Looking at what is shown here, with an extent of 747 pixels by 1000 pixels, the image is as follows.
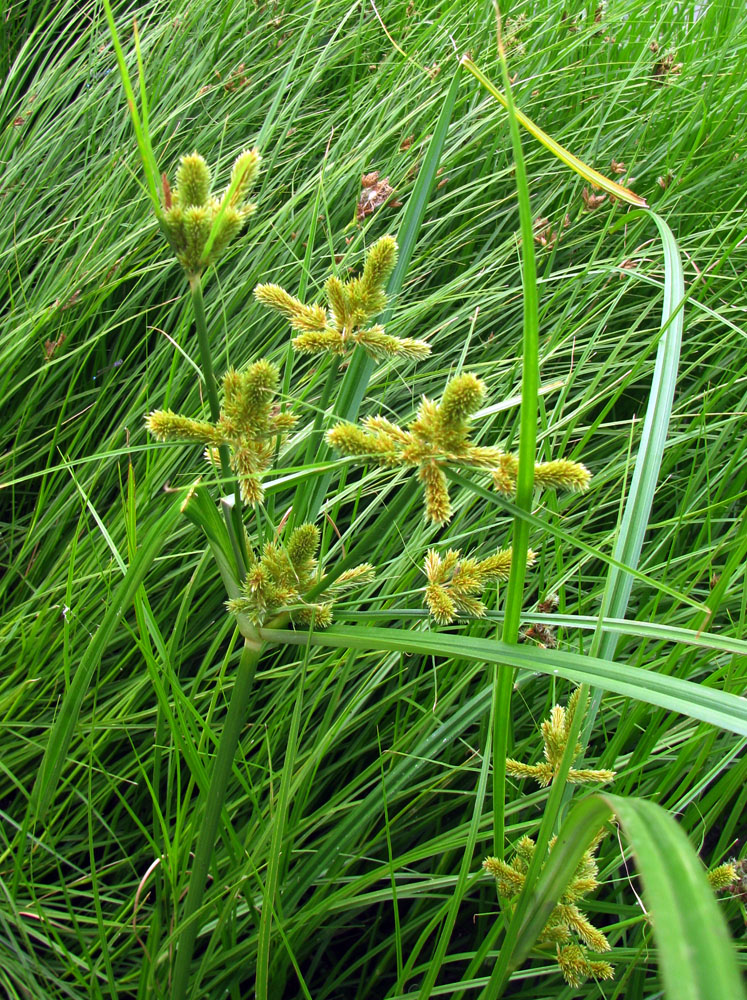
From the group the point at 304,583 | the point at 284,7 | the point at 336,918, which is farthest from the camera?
the point at 284,7

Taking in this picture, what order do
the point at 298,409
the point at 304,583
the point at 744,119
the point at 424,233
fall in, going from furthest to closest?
the point at 744,119
the point at 424,233
the point at 298,409
the point at 304,583

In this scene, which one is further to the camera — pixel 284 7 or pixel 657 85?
pixel 284 7

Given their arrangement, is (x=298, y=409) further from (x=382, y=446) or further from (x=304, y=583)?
(x=382, y=446)

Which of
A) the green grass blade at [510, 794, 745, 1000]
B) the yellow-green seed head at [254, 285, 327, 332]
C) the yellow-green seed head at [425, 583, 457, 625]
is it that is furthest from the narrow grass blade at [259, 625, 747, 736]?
the yellow-green seed head at [254, 285, 327, 332]

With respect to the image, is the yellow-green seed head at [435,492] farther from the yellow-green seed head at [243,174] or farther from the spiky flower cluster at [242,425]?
the yellow-green seed head at [243,174]

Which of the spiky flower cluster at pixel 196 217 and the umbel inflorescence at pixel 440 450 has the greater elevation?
the spiky flower cluster at pixel 196 217

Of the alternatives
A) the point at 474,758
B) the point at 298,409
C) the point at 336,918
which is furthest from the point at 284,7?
the point at 336,918

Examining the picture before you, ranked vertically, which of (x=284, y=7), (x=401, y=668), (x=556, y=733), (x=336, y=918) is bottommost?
(x=336, y=918)

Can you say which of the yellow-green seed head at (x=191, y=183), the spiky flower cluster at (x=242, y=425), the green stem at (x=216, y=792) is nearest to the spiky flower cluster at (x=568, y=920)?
the green stem at (x=216, y=792)
